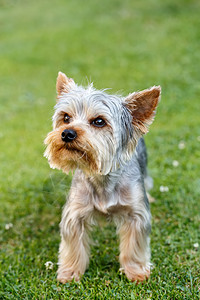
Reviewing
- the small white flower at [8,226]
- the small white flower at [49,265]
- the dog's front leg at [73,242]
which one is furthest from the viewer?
the small white flower at [8,226]

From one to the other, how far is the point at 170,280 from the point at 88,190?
138cm

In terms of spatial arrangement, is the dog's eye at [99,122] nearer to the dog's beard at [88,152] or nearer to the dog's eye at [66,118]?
the dog's beard at [88,152]

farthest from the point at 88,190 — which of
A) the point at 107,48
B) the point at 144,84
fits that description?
the point at 107,48

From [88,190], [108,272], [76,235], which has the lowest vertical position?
[108,272]

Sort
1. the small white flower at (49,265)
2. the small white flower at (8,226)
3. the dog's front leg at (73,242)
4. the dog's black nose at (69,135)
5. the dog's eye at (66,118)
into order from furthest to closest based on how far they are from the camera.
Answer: the small white flower at (8,226), the small white flower at (49,265), the dog's front leg at (73,242), the dog's eye at (66,118), the dog's black nose at (69,135)

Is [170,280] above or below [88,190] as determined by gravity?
below

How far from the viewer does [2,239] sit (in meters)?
5.50

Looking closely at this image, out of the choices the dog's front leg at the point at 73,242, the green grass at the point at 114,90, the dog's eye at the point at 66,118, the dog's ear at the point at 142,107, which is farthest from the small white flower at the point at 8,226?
the dog's ear at the point at 142,107

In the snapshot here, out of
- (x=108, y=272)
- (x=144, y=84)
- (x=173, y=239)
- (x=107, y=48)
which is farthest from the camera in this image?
(x=107, y=48)

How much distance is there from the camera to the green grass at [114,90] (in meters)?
4.54

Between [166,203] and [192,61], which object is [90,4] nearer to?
[192,61]

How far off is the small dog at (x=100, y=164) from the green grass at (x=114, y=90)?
0.86 feet

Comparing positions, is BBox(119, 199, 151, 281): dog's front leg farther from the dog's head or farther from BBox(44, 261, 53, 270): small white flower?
BBox(44, 261, 53, 270): small white flower

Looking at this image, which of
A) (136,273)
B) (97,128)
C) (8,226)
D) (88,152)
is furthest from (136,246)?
(8,226)
